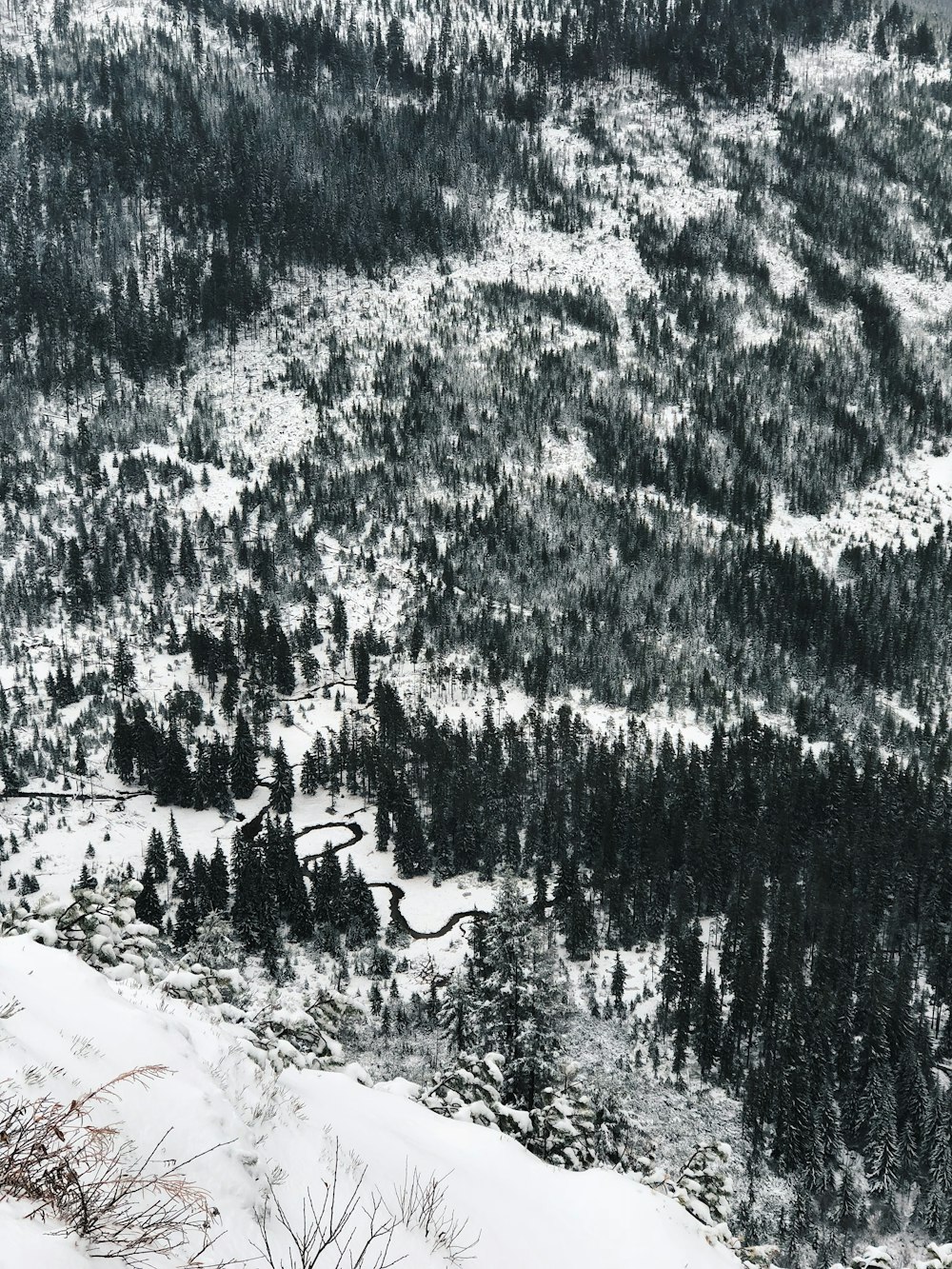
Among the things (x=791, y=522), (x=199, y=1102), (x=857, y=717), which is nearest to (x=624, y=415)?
(x=791, y=522)

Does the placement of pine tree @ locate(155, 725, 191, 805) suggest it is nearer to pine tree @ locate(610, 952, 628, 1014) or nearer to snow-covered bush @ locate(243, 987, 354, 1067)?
pine tree @ locate(610, 952, 628, 1014)

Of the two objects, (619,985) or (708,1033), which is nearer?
(708,1033)

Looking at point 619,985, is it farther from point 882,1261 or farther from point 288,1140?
point 288,1140

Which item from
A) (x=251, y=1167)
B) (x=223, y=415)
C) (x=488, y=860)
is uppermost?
(x=251, y=1167)

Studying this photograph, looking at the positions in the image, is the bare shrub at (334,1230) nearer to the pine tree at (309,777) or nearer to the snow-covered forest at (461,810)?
the snow-covered forest at (461,810)

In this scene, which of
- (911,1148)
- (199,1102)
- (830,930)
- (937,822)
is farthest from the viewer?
(937,822)

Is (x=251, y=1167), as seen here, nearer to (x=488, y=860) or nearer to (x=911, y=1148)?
(x=911, y=1148)

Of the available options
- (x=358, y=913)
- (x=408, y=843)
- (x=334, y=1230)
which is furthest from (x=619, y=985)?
(x=334, y=1230)
